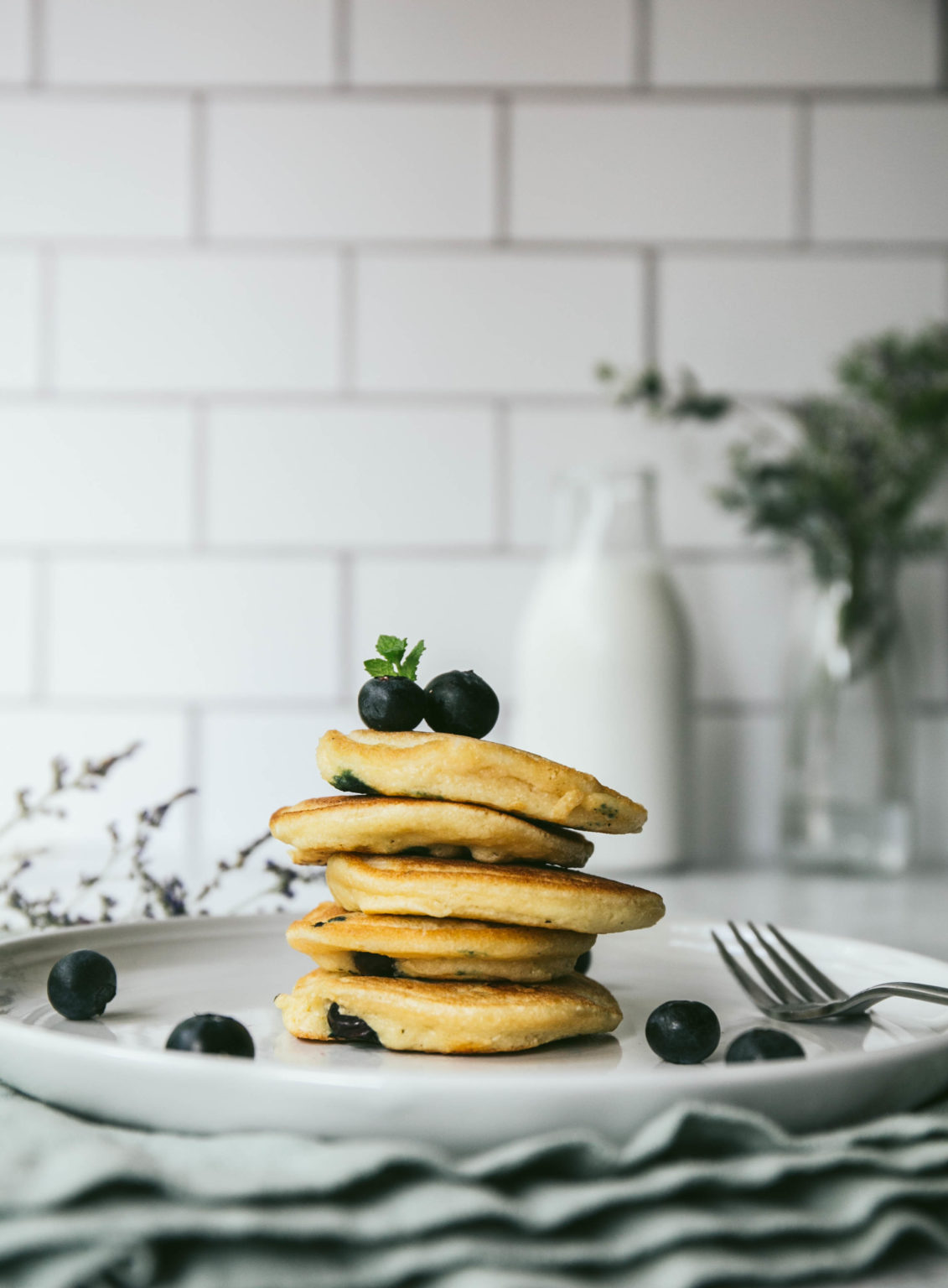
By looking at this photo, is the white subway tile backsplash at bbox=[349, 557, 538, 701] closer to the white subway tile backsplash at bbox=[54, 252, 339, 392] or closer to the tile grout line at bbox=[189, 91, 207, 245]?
the white subway tile backsplash at bbox=[54, 252, 339, 392]

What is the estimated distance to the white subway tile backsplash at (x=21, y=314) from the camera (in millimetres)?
1719

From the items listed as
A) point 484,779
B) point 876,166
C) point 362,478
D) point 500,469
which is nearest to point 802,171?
point 876,166

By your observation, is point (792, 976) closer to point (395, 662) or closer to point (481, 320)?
point (395, 662)

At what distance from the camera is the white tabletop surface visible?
1205mm

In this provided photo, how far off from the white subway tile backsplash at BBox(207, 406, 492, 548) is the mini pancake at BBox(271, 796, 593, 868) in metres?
1.03

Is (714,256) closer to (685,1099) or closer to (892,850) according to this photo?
(892,850)

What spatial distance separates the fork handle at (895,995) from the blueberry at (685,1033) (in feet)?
0.31

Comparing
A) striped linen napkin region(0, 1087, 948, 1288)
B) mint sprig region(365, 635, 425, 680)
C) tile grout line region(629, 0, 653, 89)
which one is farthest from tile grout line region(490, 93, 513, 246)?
striped linen napkin region(0, 1087, 948, 1288)

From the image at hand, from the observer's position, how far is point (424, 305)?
171 centimetres

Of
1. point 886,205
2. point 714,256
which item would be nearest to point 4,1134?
point 714,256

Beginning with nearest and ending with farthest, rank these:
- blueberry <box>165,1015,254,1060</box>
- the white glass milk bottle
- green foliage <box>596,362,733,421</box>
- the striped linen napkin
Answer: the striped linen napkin
blueberry <box>165,1015,254,1060</box>
the white glass milk bottle
green foliage <box>596,362,733,421</box>

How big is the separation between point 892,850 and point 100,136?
4.79 feet

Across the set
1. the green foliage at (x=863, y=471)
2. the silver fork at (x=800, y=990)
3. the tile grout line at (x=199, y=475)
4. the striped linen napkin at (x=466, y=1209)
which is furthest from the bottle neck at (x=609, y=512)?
the striped linen napkin at (x=466, y=1209)

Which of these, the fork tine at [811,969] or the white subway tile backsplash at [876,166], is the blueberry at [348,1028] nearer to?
the fork tine at [811,969]
